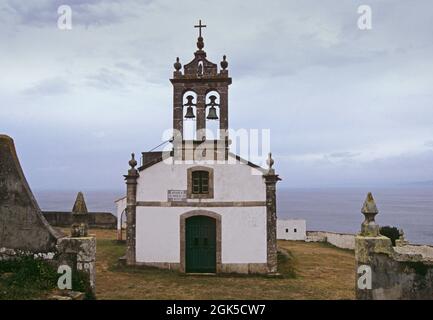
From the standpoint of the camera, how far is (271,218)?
16.4 m

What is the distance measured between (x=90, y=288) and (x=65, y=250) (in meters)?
1.09

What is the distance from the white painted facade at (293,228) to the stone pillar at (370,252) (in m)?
20.8

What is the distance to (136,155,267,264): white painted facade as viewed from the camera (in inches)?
649

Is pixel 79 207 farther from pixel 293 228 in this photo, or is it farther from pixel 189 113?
pixel 293 228

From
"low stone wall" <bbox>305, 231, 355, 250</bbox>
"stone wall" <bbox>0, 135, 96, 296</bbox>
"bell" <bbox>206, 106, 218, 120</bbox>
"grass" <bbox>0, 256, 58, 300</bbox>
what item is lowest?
"low stone wall" <bbox>305, 231, 355, 250</bbox>

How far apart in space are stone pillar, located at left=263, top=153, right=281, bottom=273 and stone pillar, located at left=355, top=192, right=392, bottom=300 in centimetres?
705

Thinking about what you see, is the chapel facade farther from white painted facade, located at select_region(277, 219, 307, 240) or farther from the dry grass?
white painted facade, located at select_region(277, 219, 307, 240)

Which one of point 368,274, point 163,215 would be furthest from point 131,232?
point 368,274

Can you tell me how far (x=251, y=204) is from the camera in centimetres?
1656

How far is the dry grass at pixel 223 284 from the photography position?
1288 centimetres

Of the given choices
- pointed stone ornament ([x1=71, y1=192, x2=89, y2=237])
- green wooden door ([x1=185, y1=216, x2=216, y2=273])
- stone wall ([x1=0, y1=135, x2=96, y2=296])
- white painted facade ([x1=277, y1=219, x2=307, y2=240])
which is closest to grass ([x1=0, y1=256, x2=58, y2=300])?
stone wall ([x1=0, y1=135, x2=96, y2=296])

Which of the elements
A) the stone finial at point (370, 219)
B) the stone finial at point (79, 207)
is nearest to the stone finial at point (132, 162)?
the stone finial at point (79, 207)

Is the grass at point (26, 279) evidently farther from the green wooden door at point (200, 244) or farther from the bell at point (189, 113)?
the bell at point (189, 113)
